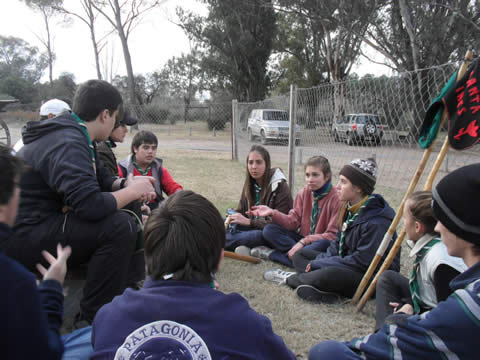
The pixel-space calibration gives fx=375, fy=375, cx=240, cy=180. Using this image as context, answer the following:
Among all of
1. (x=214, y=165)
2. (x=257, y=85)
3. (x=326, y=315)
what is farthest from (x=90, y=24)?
(x=326, y=315)

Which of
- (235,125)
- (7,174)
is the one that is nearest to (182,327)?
(7,174)

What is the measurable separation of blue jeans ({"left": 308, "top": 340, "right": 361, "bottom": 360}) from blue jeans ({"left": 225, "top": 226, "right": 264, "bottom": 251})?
202 centimetres

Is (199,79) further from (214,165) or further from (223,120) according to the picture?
(214,165)

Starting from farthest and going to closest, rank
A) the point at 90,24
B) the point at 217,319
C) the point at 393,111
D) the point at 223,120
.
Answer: the point at 90,24
the point at 223,120
the point at 393,111
the point at 217,319

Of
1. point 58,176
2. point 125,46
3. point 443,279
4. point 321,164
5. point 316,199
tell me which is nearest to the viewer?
point 443,279

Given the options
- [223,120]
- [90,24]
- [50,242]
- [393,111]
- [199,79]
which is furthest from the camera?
[199,79]

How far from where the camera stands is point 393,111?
4.55 metres

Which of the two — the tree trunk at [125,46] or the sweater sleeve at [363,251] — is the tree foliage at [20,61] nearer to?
the tree trunk at [125,46]

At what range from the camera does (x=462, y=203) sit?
117 cm

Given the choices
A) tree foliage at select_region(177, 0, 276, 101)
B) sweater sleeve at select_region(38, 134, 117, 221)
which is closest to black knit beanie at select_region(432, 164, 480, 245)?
sweater sleeve at select_region(38, 134, 117, 221)

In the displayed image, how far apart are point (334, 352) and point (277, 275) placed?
1605 mm

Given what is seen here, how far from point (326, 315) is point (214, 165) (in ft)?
24.6

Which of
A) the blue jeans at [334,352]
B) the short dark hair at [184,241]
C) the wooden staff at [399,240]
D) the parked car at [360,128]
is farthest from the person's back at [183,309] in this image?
the parked car at [360,128]

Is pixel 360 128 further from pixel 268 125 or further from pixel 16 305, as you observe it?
pixel 16 305
